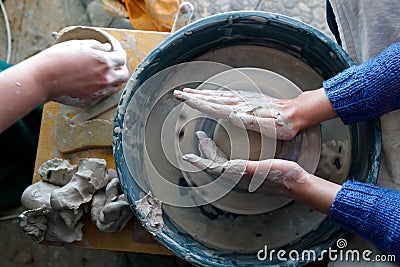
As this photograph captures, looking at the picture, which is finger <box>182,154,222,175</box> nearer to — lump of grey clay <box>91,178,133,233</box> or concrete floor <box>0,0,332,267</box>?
lump of grey clay <box>91,178,133,233</box>

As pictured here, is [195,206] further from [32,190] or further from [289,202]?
[32,190]

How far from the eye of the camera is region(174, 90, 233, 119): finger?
106cm

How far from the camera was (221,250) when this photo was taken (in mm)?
1153

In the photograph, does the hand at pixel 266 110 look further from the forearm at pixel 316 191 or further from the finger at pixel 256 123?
the forearm at pixel 316 191

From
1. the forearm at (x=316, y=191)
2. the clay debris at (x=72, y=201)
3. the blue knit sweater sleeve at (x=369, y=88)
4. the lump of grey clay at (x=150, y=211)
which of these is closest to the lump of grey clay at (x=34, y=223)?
the clay debris at (x=72, y=201)

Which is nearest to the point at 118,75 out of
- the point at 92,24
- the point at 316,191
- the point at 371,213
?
the point at 316,191

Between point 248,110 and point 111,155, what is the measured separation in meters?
0.38

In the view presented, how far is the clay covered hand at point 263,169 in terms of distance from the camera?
102 centimetres

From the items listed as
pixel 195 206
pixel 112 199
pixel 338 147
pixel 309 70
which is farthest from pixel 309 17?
pixel 112 199

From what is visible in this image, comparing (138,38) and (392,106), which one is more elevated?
(392,106)

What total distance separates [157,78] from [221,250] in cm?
45

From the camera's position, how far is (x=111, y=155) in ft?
4.02

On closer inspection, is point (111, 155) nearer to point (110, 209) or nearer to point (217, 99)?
point (110, 209)

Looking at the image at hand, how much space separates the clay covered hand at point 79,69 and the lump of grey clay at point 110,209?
0.24 metres
